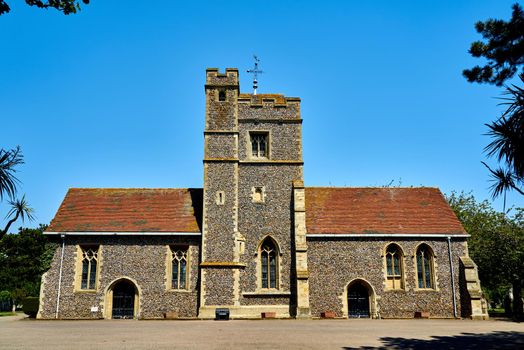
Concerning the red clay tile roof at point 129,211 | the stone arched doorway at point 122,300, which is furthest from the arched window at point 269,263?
the stone arched doorway at point 122,300

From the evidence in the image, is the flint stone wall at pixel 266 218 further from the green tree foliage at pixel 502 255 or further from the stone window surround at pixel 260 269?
the green tree foliage at pixel 502 255

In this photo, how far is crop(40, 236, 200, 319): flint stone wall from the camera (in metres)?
23.6

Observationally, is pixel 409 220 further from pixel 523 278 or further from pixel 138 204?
pixel 138 204

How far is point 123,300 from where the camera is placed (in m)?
24.1

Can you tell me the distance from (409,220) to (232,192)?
10346mm

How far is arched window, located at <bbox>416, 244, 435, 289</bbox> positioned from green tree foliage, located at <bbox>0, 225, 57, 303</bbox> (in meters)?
37.5

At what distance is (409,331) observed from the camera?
53.3 feet

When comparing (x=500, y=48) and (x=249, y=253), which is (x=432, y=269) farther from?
(x=500, y=48)

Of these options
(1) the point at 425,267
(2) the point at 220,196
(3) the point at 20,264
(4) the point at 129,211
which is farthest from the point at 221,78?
(3) the point at 20,264

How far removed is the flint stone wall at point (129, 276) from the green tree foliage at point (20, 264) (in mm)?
24567

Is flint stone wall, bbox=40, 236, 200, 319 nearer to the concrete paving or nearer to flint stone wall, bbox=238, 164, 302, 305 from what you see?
flint stone wall, bbox=238, 164, 302, 305

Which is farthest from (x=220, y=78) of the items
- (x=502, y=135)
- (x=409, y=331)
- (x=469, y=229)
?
(x=469, y=229)

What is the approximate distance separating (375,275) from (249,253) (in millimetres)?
6954

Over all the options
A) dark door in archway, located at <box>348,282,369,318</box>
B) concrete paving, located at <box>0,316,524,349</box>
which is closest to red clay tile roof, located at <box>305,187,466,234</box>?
dark door in archway, located at <box>348,282,369,318</box>
